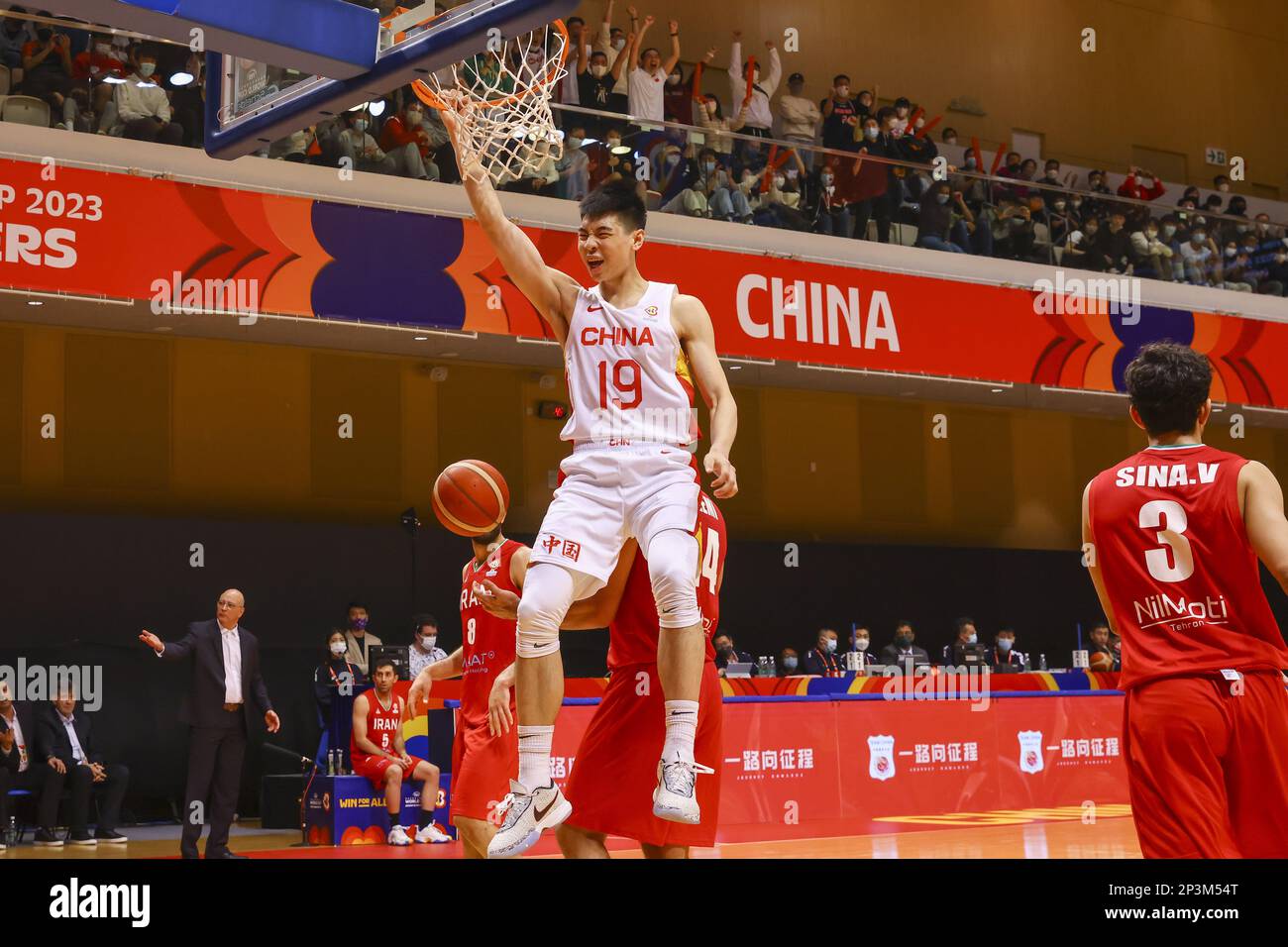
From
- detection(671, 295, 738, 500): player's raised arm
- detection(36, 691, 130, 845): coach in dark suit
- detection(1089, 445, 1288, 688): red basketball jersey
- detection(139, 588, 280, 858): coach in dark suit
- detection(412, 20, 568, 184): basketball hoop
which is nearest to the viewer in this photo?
detection(1089, 445, 1288, 688): red basketball jersey

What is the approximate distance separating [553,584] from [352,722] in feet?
28.4

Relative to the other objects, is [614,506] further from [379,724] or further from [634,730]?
[379,724]

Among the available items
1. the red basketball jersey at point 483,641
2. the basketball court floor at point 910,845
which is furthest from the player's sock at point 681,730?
the basketball court floor at point 910,845

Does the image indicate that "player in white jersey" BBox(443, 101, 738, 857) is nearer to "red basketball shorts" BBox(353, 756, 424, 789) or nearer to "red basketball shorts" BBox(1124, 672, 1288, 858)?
"red basketball shorts" BBox(1124, 672, 1288, 858)

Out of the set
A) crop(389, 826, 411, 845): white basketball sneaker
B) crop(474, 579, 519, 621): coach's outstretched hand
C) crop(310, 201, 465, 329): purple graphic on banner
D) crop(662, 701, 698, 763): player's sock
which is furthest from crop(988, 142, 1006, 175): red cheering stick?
crop(662, 701, 698, 763): player's sock

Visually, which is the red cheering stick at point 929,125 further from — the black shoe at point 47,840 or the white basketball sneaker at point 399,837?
the black shoe at point 47,840

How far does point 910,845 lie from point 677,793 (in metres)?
6.60

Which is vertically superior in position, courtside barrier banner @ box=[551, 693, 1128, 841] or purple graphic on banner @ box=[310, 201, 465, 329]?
purple graphic on banner @ box=[310, 201, 465, 329]

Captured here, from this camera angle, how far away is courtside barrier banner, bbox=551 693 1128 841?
12148mm

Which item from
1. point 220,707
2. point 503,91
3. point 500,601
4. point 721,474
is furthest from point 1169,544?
point 220,707

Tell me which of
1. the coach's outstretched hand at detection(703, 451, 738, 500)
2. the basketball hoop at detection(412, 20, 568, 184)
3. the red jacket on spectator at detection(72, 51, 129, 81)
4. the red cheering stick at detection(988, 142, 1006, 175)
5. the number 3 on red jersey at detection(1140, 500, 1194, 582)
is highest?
the red cheering stick at detection(988, 142, 1006, 175)

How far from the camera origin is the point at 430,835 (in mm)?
11836

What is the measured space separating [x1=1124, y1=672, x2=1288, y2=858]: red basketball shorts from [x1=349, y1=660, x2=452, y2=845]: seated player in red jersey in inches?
351

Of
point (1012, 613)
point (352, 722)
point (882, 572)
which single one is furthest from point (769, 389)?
point (352, 722)
